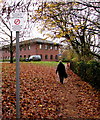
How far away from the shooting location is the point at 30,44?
8.09 m

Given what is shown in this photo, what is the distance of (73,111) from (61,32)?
12.6 ft

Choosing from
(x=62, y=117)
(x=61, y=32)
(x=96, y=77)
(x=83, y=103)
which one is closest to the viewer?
(x=62, y=117)

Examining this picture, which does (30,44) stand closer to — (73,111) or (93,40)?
(73,111)

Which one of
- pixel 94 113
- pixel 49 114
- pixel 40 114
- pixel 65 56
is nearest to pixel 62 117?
pixel 49 114

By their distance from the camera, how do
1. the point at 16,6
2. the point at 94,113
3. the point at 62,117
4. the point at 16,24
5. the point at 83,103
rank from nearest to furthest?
the point at 16,24, the point at 16,6, the point at 62,117, the point at 94,113, the point at 83,103

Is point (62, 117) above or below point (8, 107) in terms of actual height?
below

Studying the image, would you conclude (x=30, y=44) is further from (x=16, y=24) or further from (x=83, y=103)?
(x=16, y=24)

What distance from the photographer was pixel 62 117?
4.23m

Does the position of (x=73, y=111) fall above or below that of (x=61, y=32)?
below

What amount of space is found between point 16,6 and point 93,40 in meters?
9.24

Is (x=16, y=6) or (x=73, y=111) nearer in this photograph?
(x=16, y=6)

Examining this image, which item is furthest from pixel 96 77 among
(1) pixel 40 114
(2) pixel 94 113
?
(1) pixel 40 114

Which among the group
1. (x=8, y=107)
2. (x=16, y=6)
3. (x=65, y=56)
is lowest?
(x=8, y=107)

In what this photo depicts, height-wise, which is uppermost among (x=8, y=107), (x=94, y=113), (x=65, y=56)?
(x=65, y=56)
